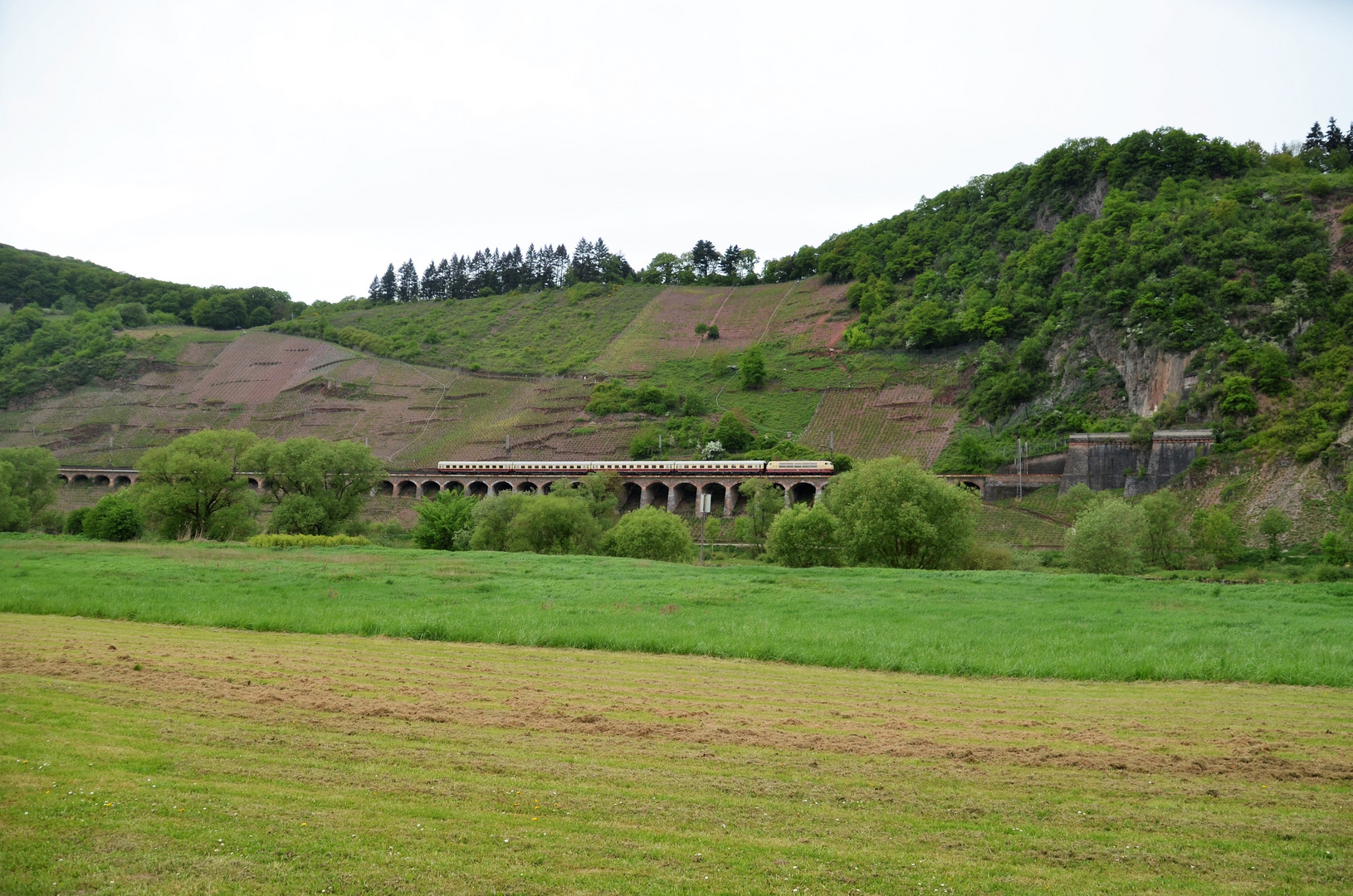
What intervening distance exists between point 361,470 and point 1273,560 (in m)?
61.6

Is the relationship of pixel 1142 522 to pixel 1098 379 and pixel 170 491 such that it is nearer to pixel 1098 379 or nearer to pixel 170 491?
pixel 1098 379

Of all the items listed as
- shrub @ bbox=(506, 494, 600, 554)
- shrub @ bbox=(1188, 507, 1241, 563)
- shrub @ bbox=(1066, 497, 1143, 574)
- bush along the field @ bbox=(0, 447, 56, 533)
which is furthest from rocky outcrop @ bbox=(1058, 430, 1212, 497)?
bush along the field @ bbox=(0, 447, 56, 533)

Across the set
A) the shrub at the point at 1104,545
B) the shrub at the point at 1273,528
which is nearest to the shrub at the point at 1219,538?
the shrub at the point at 1273,528

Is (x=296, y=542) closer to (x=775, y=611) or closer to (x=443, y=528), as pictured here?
(x=443, y=528)

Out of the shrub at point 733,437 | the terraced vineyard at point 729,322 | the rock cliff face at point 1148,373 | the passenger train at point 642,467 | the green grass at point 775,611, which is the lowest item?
the green grass at point 775,611

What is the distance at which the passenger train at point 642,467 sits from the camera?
9588cm

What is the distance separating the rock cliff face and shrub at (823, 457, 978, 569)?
167 feet

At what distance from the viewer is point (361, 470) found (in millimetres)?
68375

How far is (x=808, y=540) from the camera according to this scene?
2069 inches

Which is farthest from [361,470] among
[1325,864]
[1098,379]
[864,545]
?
[1098,379]

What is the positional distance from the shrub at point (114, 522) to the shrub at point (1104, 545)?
55193 mm

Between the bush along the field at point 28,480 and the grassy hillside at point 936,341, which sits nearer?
the bush along the field at point 28,480

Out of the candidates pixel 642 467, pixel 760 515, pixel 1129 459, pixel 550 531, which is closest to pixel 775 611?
pixel 550 531

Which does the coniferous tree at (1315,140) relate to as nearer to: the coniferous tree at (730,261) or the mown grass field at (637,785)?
the coniferous tree at (730,261)
